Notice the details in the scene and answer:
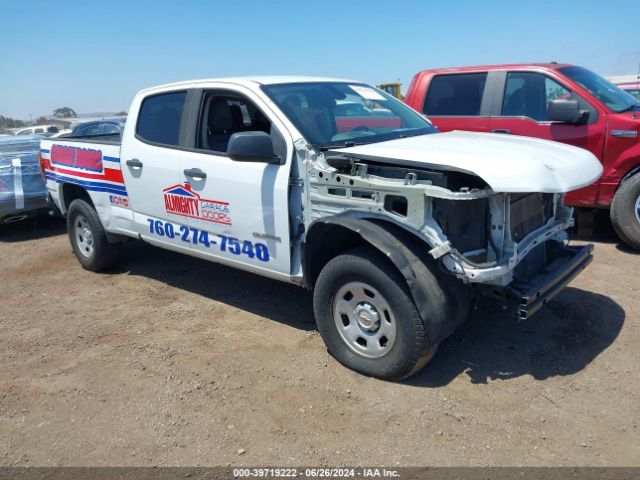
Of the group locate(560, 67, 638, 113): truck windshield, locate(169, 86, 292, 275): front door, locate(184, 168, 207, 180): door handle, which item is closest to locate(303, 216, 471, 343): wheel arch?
locate(169, 86, 292, 275): front door

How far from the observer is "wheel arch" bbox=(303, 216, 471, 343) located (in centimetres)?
331

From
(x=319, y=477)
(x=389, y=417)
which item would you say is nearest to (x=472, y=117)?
(x=389, y=417)

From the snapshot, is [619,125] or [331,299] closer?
[331,299]

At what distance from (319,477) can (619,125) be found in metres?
5.03

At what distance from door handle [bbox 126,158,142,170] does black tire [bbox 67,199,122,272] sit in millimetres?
1063

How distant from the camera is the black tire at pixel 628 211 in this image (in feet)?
19.0

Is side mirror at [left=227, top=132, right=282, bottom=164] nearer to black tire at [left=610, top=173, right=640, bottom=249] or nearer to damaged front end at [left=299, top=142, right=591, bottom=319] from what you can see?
damaged front end at [left=299, top=142, right=591, bottom=319]

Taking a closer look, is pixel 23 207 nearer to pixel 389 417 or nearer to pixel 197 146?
pixel 197 146

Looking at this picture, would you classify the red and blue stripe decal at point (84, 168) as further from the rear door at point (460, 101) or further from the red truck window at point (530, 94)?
the red truck window at point (530, 94)

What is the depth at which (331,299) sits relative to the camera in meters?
3.81

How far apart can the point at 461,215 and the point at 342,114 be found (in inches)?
56.1

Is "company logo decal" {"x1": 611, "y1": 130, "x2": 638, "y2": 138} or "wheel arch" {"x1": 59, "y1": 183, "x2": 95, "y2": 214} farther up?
"company logo decal" {"x1": 611, "y1": 130, "x2": 638, "y2": 138}

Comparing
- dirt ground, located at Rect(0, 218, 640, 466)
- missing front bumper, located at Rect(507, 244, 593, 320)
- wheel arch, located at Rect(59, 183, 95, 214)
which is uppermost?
wheel arch, located at Rect(59, 183, 95, 214)

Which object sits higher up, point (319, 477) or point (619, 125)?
point (619, 125)
